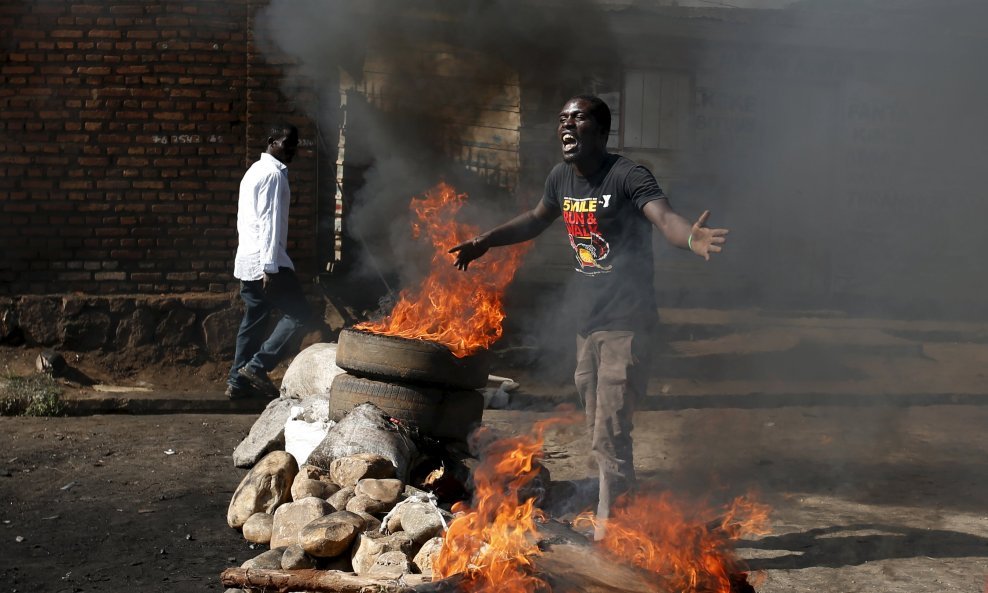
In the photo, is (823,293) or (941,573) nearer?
(941,573)

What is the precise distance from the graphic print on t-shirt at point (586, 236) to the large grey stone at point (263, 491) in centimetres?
193

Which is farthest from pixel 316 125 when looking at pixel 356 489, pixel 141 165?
pixel 356 489

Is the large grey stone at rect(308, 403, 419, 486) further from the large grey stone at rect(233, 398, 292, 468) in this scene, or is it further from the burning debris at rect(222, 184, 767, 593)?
the large grey stone at rect(233, 398, 292, 468)

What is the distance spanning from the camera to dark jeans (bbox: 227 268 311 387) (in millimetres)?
7578

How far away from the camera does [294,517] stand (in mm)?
4551

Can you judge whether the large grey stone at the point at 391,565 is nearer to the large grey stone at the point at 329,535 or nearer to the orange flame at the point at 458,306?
the large grey stone at the point at 329,535

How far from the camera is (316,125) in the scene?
884cm

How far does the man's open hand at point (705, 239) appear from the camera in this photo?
380 cm

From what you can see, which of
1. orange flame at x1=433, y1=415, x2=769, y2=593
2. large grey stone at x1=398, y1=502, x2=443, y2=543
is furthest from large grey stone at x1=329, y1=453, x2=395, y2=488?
orange flame at x1=433, y1=415, x2=769, y2=593

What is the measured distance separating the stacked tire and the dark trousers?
1.47m

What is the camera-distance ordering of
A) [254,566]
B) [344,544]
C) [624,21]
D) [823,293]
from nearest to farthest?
[254,566] → [344,544] → [624,21] → [823,293]

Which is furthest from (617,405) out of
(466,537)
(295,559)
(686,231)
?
(295,559)

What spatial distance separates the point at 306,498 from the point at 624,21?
7.10m

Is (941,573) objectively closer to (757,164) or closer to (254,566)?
(254,566)
